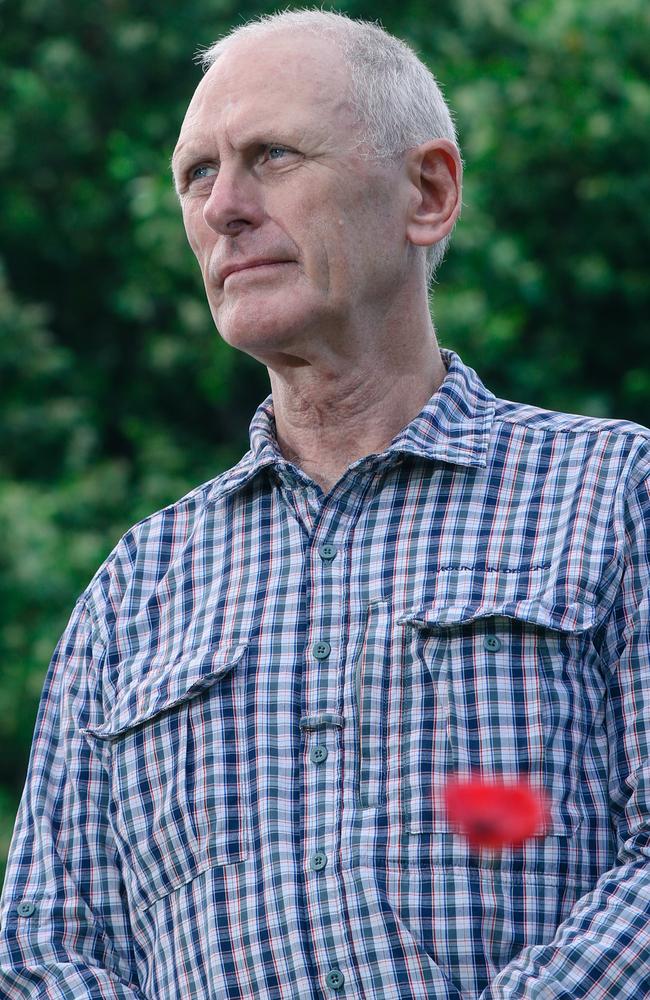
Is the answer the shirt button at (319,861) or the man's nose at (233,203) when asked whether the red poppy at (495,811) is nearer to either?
the shirt button at (319,861)

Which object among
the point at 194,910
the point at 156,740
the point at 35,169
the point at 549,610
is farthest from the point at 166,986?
the point at 35,169

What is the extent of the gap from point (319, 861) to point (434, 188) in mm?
977

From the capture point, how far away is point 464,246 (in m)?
6.36

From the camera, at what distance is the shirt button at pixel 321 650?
189 cm

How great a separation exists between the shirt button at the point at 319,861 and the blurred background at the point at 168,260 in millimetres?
4179

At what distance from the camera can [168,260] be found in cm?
687

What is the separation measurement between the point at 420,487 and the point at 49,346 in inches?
215

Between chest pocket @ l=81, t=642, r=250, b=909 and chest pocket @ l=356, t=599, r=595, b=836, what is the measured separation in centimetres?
17

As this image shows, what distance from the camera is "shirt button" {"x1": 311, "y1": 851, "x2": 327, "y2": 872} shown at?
1778mm

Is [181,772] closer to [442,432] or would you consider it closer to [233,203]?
[442,432]

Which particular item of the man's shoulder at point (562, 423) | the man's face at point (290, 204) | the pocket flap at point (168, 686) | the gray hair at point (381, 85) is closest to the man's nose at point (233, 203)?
the man's face at point (290, 204)

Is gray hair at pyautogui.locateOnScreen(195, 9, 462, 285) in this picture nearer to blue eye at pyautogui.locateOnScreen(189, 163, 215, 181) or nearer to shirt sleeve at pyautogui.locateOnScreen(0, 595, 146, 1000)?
blue eye at pyautogui.locateOnScreen(189, 163, 215, 181)

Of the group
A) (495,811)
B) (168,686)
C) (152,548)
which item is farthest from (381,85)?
(495,811)


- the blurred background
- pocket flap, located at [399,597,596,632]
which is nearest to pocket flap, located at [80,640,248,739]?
pocket flap, located at [399,597,596,632]
